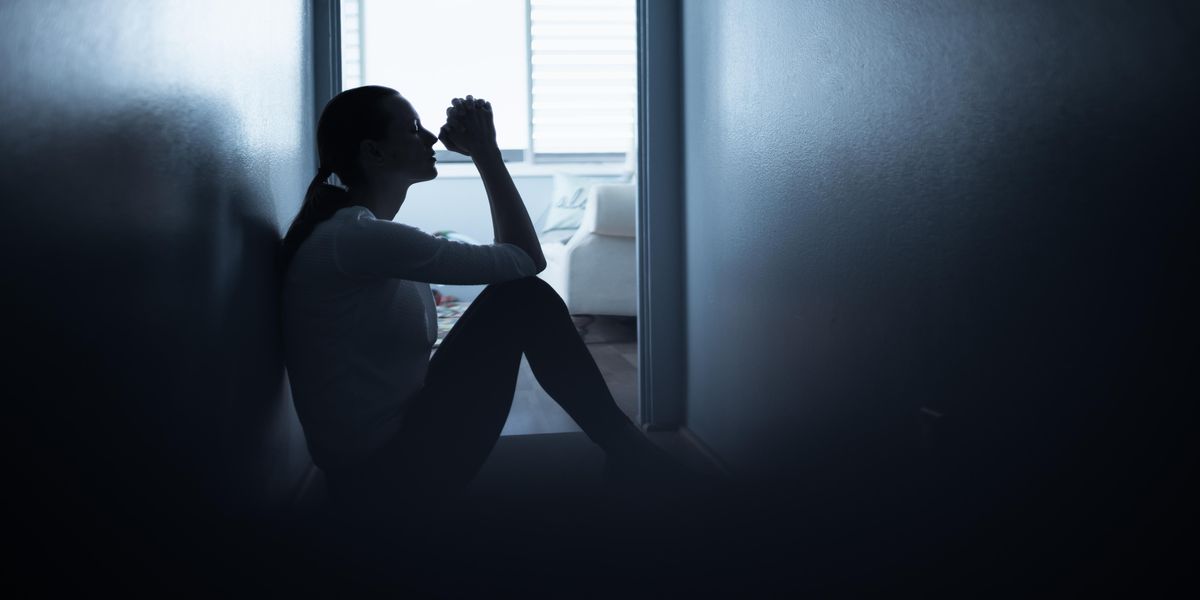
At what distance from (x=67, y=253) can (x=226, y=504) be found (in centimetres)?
52

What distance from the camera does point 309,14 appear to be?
6.26ft

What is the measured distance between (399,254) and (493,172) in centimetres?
33

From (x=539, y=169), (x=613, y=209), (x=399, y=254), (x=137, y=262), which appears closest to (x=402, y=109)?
(x=399, y=254)

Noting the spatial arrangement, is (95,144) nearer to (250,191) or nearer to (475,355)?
(250,191)

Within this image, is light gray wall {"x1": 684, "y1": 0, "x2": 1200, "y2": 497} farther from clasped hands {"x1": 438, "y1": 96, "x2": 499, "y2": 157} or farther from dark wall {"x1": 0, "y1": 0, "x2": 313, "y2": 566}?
dark wall {"x1": 0, "y1": 0, "x2": 313, "y2": 566}

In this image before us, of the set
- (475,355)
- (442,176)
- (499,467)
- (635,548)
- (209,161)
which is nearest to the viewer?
(209,161)

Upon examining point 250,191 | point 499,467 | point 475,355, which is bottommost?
point 499,467

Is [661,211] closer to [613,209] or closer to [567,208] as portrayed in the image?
[613,209]

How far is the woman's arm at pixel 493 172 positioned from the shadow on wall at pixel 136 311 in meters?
0.39

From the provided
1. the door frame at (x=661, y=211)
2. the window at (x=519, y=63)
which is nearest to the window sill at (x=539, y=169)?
the window at (x=519, y=63)

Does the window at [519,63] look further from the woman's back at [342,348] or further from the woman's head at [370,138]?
the woman's back at [342,348]

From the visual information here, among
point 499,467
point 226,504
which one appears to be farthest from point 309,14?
point 226,504

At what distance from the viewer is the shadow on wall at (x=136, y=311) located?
63 centimetres

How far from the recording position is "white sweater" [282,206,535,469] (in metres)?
1.27
